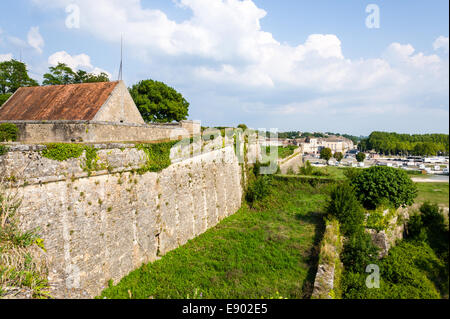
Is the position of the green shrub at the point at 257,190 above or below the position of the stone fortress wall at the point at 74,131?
below

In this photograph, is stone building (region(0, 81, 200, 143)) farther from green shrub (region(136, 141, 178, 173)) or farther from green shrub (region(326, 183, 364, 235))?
green shrub (region(326, 183, 364, 235))

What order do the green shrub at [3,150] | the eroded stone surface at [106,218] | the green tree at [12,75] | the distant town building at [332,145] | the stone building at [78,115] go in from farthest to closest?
the distant town building at [332,145], the green tree at [12,75], the stone building at [78,115], the eroded stone surface at [106,218], the green shrub at [3,150]

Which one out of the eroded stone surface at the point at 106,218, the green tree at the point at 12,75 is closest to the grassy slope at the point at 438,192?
the eroded stone surface at the point at 106,218

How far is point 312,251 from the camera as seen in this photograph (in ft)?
33.6

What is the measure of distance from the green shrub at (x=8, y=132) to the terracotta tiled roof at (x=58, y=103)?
2154 millimetres

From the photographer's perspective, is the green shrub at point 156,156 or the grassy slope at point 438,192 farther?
the green shrub at point 156,156

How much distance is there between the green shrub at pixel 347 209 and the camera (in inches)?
398

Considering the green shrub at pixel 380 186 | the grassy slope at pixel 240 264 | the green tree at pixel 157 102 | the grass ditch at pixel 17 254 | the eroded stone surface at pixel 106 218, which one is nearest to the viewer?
the grass ditch at pixel 17 254

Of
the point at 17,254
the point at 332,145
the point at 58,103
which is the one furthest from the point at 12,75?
the point at 332,145

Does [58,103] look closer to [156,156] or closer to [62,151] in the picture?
[156,156]

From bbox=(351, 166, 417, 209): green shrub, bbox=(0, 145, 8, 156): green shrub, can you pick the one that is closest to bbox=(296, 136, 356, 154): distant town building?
bbox=(351, 166, 417, 209): green shrub

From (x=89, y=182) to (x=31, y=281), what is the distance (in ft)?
9.15

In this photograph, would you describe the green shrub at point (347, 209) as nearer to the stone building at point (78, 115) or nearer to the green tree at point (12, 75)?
the stone building at point (78, 115)
